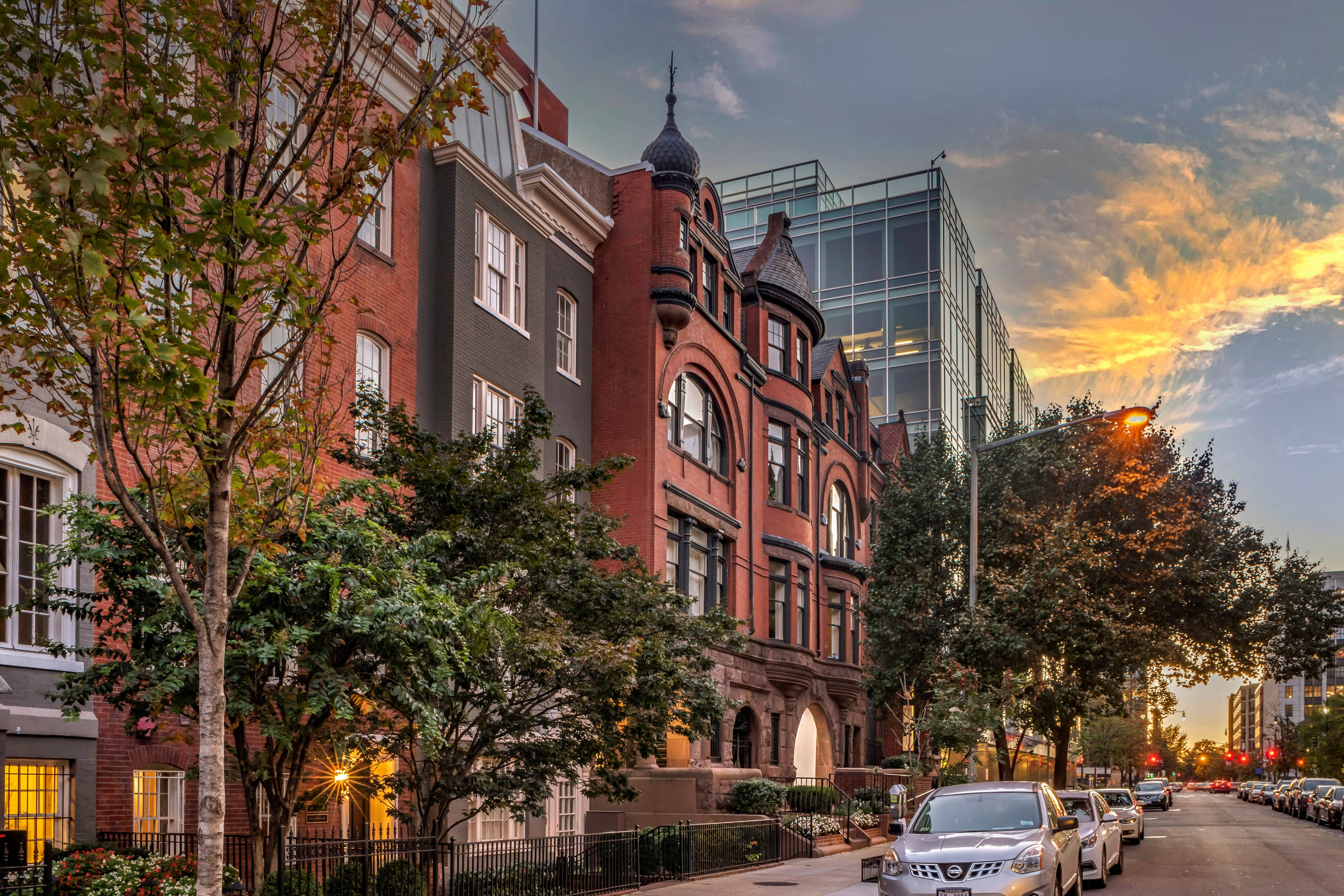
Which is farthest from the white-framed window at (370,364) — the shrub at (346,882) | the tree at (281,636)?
the tree at (281,636)

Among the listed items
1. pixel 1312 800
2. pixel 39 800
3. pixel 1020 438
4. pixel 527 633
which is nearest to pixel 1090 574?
pixel 1020 438

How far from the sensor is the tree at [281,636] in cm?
1148

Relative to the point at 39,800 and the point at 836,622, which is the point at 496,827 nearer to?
the point at 39,800

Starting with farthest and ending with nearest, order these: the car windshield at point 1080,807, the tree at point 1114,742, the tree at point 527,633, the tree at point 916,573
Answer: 1. the tree at point 1114,742
2. the tree at point 916,573
3. the car windshield at point 1080,807
4. the tree at point 527,633

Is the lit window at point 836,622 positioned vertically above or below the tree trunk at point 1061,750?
above

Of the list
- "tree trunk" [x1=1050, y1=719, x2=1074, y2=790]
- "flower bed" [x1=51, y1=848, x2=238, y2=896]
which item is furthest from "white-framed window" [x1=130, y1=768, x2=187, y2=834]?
"tree trunk" [x1=1050, y1=719, x2=1074, y2=790]

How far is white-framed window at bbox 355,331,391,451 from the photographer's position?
20938mm

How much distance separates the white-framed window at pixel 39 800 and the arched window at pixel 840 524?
29618 millimetres

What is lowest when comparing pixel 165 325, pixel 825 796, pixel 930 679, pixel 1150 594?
pixel 825 796

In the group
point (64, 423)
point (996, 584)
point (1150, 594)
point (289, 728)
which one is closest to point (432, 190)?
point (64, 423)

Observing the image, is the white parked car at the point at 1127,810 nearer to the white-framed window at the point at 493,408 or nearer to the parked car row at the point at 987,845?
the parked car row at the point at 987,845

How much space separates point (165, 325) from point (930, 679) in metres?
28.3

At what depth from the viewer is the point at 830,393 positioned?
142ft

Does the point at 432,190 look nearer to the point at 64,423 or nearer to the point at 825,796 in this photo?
the point at 64,423
